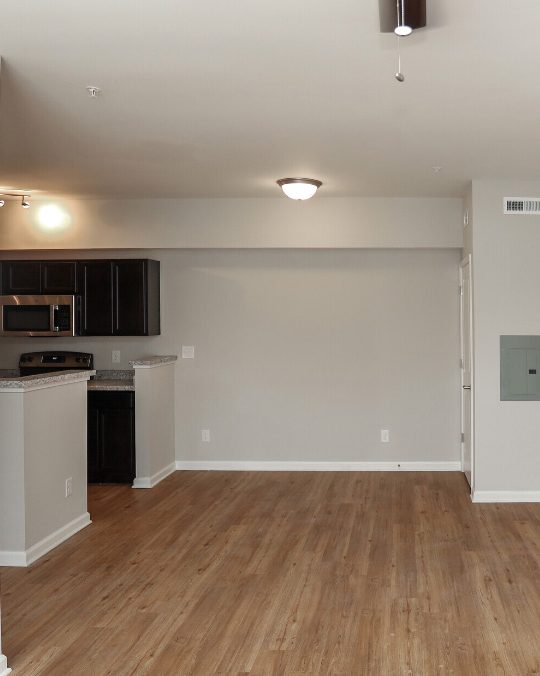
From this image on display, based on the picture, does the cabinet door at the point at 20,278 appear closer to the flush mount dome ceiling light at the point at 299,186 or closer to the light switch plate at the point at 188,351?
the light switch plate at the point at 188,351

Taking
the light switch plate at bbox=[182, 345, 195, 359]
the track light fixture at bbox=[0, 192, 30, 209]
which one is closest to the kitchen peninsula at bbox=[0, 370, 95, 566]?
the light switch plate at bbox=[182, 345, 195, 359]

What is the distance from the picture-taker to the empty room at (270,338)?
3.22 m

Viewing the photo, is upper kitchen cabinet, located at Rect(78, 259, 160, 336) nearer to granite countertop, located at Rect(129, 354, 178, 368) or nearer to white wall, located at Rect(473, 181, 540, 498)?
granite countertop, located at Rect(129, 354, 178, 368)

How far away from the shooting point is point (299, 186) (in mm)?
5984

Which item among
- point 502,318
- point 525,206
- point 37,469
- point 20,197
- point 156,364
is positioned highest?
point 20,197

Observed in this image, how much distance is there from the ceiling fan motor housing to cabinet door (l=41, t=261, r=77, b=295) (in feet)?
16.8

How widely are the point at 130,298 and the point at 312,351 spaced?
6.18ft

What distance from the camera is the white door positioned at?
6.28 meters

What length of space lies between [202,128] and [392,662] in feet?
10.2

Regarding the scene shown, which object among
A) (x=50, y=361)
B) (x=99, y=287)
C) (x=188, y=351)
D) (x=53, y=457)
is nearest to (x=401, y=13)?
(x=53, y=457)

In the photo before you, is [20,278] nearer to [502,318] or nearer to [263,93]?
[263,93]

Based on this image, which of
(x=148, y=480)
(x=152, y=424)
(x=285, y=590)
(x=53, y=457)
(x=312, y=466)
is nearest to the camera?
(x=285, y=590)

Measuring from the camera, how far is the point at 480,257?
239 inches

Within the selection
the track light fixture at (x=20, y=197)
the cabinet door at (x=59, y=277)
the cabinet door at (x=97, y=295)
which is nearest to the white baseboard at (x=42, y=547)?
the cabinet door at (x=97, y=295)
